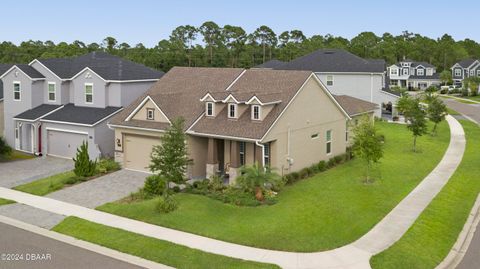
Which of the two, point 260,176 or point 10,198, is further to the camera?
point 10,198

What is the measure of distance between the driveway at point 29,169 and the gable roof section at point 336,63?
33.0m

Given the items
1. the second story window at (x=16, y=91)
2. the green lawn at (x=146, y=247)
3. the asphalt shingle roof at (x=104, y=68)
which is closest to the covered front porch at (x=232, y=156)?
the green lawn at (x=146, y=247)

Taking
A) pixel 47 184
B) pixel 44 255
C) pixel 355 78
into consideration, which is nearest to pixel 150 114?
pixel 47 184

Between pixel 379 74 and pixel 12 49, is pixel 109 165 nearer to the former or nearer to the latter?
pixel 379 74

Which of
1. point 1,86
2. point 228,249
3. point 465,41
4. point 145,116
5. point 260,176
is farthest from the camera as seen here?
point 465,41

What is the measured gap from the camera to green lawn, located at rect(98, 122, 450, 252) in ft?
62.1

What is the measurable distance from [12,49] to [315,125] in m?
75.6

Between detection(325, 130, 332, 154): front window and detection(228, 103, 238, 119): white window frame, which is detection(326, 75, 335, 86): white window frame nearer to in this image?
detection(325, 130, 332, 154): front window

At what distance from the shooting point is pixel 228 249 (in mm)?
17938

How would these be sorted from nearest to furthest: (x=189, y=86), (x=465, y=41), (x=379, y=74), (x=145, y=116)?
(x=145, y=116) → (x=189, y=86) → (x=379, y=74) → (x=465, y=41)

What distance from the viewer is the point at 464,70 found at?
115 metres

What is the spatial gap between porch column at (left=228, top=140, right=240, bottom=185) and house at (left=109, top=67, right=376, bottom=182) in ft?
0.17

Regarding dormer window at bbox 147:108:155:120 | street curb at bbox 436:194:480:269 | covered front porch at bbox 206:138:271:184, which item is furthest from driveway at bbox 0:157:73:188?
street curb at bbox 436:194:480:269

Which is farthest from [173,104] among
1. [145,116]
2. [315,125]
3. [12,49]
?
[12,49]
